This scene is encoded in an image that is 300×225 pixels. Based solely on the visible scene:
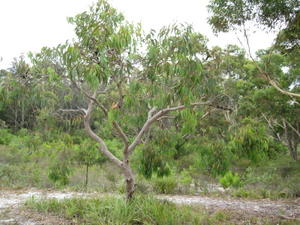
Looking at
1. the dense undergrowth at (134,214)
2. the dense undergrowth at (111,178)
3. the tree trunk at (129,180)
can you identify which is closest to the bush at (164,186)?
the dense undergrowth at (111,178)

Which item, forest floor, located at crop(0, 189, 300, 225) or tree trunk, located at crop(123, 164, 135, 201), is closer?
forest floor, located at crop(0, 189, 300, 225)

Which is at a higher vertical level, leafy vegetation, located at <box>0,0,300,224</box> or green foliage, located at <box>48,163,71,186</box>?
leafy vegetation, located at <box>0,0,300,224</box>

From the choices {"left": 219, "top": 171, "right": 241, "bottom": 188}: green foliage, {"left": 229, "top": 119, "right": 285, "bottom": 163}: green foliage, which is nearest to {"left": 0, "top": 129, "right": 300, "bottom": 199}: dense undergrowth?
{"left": 219, "top": 171, "right": 241, "bottom": 188}: green foliage

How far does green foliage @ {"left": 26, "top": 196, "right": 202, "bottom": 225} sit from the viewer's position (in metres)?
4.45

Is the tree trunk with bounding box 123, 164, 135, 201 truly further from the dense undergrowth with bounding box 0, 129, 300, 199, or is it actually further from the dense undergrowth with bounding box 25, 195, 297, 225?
the dense undergrowth with bounding box 0, 129, 300, 199

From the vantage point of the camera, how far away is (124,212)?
4543 mm

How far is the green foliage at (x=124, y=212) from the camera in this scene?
445 centimetres

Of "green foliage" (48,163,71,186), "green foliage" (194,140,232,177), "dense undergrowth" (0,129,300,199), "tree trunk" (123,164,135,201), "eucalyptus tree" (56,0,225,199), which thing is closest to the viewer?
"eucalyptus tree" (56,0,225,199)

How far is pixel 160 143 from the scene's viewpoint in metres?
4.96

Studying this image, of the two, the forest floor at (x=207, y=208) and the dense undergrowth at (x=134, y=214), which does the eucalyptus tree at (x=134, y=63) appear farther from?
the forest floor at (x=207, y=208)

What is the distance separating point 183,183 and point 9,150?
7.25 meters

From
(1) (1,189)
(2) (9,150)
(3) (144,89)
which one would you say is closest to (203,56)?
(3) (144,89)

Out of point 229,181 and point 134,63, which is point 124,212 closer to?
point 134,63

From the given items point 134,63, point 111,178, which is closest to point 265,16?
point 134,63
